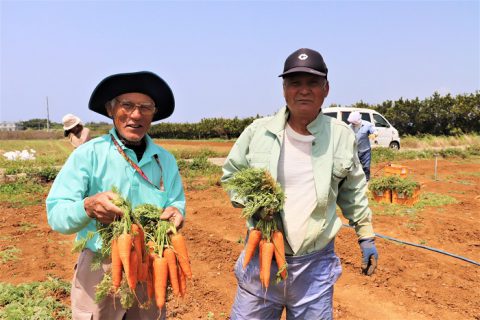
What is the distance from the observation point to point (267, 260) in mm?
2191

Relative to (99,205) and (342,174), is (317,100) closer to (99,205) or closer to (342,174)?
(342,174)

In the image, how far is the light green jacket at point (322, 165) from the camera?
2.24 meters

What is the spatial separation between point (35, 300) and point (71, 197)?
8.44ft

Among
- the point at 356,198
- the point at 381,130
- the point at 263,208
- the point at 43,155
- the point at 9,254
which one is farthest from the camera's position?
the point at 43,155

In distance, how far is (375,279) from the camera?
4.62m

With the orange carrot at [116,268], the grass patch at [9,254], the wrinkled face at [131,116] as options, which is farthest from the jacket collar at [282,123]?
the grass patch at [9,254]

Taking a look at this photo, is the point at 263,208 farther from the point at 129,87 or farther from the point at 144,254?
the point at 129,87

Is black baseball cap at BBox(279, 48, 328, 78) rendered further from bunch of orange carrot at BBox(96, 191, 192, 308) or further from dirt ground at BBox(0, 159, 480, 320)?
dirt ground at BBox(0, 159, 480, 320)

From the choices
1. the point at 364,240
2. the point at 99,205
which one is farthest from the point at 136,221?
the point at 364,240

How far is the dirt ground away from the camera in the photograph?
156 inches

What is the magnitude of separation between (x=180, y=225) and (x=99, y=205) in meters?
0.48

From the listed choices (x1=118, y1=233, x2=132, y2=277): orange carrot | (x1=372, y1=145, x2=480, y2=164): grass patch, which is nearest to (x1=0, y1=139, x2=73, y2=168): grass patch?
(x1=372, y1=145, x2=480, y2=164): grass patch

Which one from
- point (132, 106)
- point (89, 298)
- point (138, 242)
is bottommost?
point (89, 298)

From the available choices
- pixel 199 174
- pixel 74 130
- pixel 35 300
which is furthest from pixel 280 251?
pixel 199 174
